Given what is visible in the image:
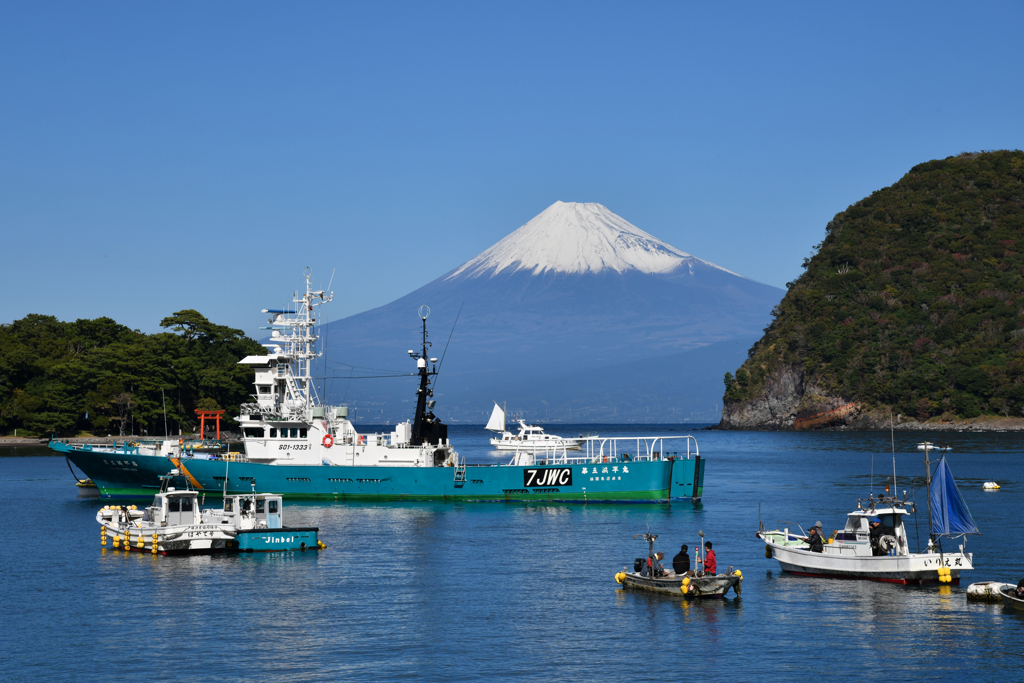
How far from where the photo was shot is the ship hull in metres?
56.2

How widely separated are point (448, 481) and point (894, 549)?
28.2 metres

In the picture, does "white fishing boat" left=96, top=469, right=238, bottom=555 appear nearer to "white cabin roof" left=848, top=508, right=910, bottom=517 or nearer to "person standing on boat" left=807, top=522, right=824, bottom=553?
"person standing on boat" left=807, top=522, right=824, bottom=553

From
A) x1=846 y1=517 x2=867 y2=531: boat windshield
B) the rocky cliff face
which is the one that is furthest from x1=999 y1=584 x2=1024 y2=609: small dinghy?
the rocky cliff face

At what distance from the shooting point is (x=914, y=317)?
170 metres

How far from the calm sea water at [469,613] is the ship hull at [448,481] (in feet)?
21.9

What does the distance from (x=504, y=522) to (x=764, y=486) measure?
29.9m

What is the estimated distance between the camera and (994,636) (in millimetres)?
26297

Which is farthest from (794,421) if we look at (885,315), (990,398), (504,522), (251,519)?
(251,519)

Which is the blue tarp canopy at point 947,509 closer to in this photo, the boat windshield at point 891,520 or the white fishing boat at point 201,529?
the boat windshield at point 891,520

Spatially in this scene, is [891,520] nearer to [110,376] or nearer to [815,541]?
[815,541]

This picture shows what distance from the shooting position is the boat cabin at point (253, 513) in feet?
134

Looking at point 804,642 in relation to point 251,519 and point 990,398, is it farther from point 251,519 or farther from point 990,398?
point 990,398

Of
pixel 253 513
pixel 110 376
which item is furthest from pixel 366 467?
pixel 110 376

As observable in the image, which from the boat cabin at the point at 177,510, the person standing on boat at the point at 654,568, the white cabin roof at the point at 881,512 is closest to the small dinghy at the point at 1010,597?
the white cabin roof at the point at 881,512
